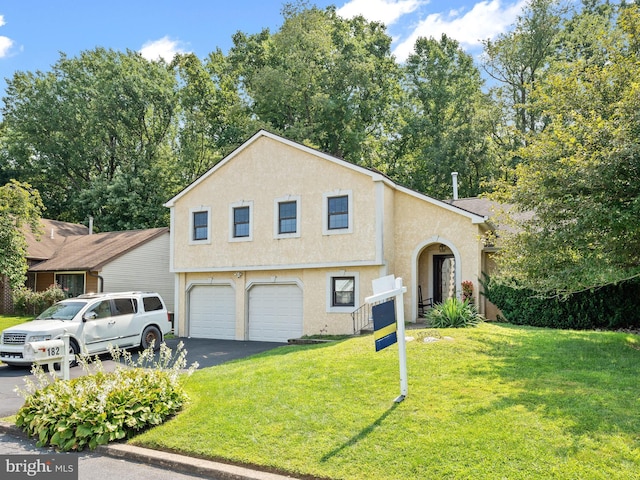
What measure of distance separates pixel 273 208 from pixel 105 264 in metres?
9.94

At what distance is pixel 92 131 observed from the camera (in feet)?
139

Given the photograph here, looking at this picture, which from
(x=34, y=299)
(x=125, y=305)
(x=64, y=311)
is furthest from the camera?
(x=34, y=299)

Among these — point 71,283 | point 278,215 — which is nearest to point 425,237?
point 278,215

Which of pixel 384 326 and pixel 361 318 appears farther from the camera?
pixel 361 318

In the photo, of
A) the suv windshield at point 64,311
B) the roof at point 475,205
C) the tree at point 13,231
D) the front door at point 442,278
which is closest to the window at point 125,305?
the suv windshield at point 64,311

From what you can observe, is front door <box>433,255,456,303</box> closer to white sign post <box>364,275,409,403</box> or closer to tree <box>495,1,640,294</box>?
tree <box>495,1,640,294</box>

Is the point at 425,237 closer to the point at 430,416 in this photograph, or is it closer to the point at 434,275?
the point at 434,275

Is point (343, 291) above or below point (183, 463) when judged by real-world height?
above

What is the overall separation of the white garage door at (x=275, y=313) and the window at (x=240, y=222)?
225 centimetres

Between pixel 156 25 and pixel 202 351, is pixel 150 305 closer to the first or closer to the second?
pixel 202 351

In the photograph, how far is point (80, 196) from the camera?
3956 cm

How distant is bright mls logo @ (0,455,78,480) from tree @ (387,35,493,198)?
28814 millimetres

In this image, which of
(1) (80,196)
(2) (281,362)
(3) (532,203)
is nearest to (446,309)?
(3) (532,203)

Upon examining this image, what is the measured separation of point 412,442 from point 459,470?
31.6 inches
